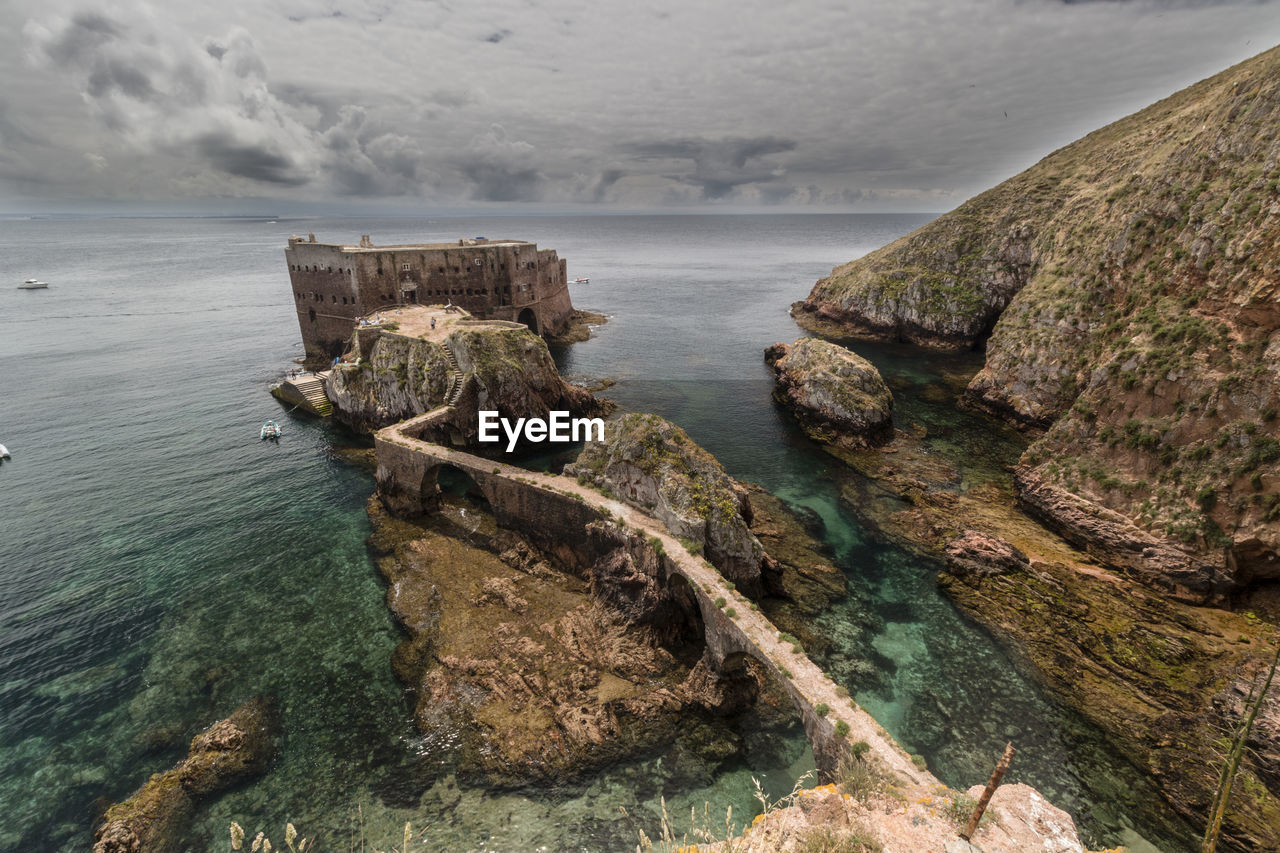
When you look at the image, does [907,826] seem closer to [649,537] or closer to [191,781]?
[649,537]

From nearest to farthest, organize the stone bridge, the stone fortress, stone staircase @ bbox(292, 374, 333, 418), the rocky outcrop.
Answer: the stone bridge
the rocky outcrop
stone staircase @ bbox(292, 374, 333, 418)
the stone fortress

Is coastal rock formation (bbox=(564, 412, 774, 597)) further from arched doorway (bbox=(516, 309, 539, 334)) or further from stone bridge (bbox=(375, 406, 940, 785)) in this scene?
arched doorway (bbox=(516, 309, 539, 334))

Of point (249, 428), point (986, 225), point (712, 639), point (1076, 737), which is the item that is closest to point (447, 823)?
point (712, 639)

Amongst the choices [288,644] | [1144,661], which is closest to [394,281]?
[288,644]

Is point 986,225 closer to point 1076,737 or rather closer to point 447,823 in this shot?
point 1076,737

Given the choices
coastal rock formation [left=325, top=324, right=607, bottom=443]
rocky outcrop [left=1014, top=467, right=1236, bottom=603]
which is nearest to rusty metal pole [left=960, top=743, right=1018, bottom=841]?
rocky outcrop [left=1014, top=467, right=1236, bottom=603]

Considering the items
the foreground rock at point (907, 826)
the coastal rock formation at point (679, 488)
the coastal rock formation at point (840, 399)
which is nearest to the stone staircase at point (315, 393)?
the coastal rock formation at point (679, 488)
